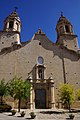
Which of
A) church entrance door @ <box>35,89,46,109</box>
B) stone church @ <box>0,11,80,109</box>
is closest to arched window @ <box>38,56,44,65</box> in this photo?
stone church @ <box>0,11,80,109</box>

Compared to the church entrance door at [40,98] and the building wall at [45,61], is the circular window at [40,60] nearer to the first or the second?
the building wall at [45,61]

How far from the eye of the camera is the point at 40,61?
112ft

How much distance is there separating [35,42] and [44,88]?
394 inches

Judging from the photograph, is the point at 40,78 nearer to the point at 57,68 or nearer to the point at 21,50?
the point at 57,68

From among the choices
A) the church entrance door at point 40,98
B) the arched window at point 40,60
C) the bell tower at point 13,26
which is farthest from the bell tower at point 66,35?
the church entrance door at point 40,98

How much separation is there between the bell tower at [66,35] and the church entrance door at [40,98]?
1147cm

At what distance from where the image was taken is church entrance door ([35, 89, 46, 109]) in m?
30.9

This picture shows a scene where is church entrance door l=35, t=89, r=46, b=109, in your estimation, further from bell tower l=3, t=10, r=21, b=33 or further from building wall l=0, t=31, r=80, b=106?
bell tower l=3, t=10, r=21, b=33

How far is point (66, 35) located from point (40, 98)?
15312 millimetres

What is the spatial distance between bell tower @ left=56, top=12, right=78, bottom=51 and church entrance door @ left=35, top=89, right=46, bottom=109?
11.5m

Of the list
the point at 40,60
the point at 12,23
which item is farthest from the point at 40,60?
the point at 12,23

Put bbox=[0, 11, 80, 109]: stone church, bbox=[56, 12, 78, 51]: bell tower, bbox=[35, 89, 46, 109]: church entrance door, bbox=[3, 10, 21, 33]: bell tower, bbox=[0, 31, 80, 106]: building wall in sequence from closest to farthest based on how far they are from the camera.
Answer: bbox=[35, 89, 46, 109]: church entrance door, bbox=[0, 11, 80, 109]: stone church, bbox=[0, 31, 80, 106]: building wall, bbox=[56, 12, 78, 51]: bell tower, bbox=[3, 10, 21, 33]: bell tower

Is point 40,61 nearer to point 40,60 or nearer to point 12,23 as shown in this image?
point 40,60

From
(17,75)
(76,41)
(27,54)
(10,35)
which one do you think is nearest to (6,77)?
(17,75)
